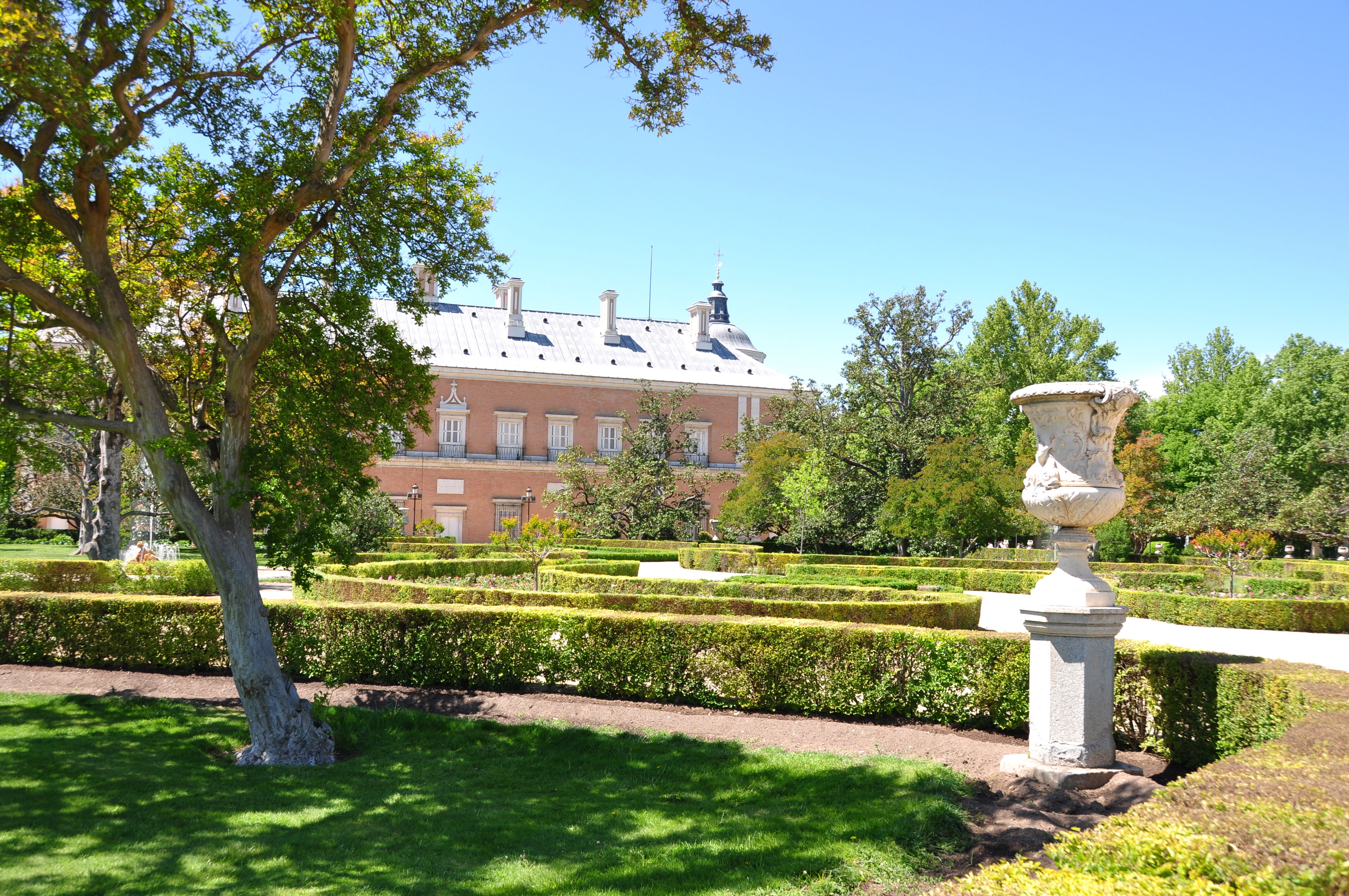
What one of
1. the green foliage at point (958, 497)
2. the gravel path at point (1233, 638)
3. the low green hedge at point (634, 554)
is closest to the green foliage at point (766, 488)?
the low green hedge at point (634, 554)

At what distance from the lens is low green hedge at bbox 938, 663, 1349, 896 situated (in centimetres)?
230

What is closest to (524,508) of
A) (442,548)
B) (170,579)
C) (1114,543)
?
(442,548)

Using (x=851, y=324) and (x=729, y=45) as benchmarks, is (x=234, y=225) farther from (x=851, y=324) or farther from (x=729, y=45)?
(x=851, y=324)

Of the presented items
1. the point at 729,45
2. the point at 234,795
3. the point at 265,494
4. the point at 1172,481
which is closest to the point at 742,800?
the point at 234,795

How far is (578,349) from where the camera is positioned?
4481 centimetres

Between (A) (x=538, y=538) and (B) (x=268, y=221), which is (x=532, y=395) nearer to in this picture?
(A) (x=538, y=538)

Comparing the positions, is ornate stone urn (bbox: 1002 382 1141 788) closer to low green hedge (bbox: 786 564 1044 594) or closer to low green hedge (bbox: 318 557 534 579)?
low green hedge (bbox: 318 557 534 579)

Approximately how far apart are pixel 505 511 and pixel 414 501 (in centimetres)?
434

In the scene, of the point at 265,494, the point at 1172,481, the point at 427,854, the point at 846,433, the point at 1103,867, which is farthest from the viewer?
the point at 1172,481

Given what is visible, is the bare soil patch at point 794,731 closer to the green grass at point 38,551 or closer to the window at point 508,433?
the green grass at point 38,551

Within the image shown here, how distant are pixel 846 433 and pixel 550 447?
623 inches

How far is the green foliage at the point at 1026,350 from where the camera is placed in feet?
148

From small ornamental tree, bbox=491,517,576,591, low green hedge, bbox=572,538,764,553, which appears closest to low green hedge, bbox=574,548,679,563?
low green hedge, bbox=572,538,764,553

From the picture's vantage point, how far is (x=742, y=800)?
558cm
